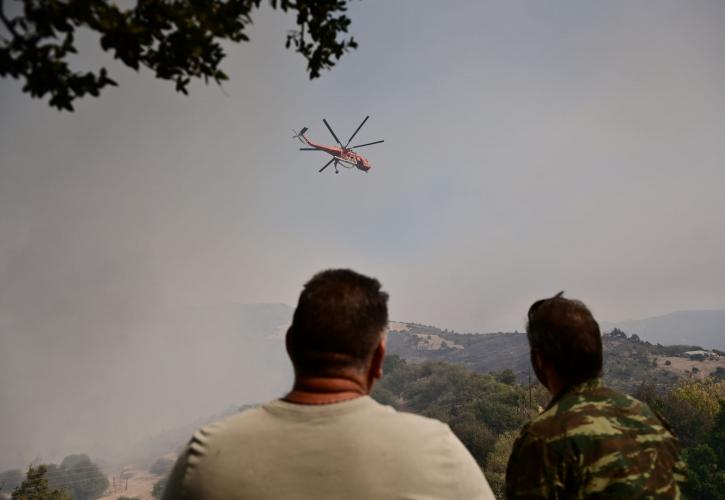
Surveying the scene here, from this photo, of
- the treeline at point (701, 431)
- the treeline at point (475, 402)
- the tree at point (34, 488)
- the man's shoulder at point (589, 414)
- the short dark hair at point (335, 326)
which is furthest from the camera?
the tree at point (34, 488)

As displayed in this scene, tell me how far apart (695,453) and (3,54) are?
5460cm

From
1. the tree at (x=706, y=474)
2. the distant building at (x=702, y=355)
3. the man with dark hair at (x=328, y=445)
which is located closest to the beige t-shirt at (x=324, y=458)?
the man with dark hair at (x=328, y=445)

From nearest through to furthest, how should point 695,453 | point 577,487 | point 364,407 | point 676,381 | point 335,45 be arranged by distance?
1. point 364,407
2. point 577,487
3. point 335,45
4. point 695,453
5. point 676,381

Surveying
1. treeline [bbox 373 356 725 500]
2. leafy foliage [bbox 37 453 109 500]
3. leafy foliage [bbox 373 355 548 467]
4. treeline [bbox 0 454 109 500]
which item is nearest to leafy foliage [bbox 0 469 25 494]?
treeline [bbox 0 454 109 500]

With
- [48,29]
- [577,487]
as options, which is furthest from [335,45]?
[577,487]

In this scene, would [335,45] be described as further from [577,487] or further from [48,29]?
[577,487]

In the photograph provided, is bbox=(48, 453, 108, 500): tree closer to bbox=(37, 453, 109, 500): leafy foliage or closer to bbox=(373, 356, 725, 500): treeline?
bbox=(37, 453, 109, 500): leafy foliage

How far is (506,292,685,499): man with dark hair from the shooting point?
9.22 ft

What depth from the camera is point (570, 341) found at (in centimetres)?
323

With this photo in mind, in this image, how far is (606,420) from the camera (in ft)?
9.71

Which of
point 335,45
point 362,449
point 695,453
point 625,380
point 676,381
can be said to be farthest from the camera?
point 625,380

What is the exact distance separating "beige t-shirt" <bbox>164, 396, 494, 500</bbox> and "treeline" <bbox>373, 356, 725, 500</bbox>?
2.30 metres

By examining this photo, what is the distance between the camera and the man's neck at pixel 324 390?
201cm

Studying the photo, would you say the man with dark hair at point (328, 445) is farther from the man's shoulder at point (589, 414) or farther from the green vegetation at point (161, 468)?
the green vegetation at point (161, 468)
